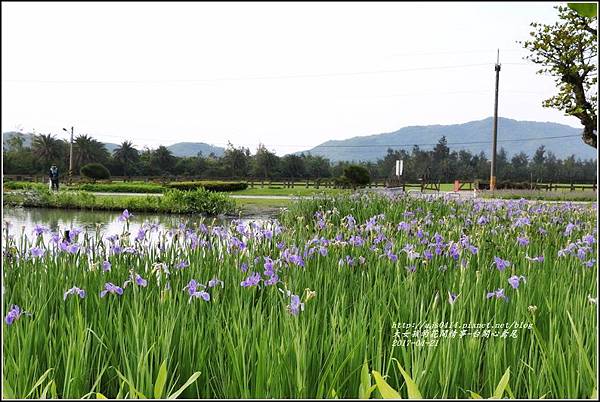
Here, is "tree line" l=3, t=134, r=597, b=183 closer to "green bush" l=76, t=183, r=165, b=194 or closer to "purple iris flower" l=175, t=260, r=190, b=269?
"green bush" l=76, t=183, r=165, b=194

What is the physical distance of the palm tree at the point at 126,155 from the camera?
20756 millimetres

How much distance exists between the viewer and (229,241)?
3.62 meters

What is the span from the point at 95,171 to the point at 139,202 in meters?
5.60

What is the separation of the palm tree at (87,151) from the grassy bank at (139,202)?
3155 mm

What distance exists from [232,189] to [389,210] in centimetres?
1411

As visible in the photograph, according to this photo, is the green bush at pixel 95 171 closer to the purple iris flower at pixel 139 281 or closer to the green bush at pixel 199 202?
the green bush at pixel 199 202

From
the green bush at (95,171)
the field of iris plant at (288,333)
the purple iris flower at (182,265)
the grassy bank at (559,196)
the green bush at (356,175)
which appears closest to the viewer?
the field of iris plant at (288,333)

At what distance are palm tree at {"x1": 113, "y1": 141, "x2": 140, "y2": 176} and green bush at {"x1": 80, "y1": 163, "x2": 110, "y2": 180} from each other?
0.96m

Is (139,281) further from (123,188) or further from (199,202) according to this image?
(123,188)

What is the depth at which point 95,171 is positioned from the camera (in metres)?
19.7

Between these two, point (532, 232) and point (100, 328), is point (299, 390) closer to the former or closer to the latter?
point (100, 328)

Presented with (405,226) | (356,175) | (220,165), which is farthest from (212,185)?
(405,226)

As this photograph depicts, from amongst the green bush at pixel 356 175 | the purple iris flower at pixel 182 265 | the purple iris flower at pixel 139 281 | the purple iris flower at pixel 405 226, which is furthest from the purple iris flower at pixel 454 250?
the green bush at pixel 356 175

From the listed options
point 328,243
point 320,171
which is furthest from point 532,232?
point 320,171
